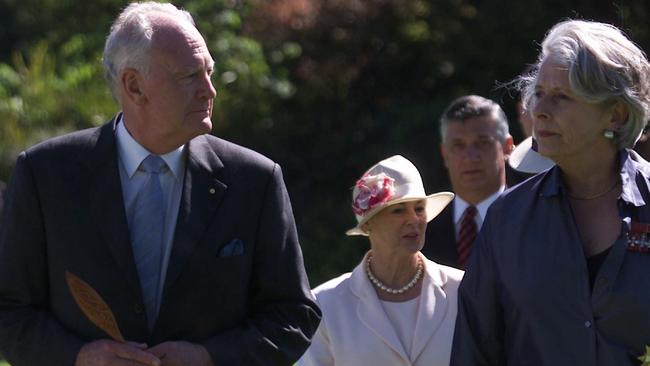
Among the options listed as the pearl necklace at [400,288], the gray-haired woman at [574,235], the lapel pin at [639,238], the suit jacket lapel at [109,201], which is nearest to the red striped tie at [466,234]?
the pearl necklace at [400,288]

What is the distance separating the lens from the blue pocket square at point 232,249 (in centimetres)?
441

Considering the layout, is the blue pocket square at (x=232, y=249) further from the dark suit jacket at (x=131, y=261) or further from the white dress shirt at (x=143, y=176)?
the white dress shirt at (x=143, y=176)

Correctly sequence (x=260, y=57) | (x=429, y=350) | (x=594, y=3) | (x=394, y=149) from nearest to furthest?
(x=429, y=350)
(x=594, y=3)
(x=394, y=149)
(x=260, y=57)

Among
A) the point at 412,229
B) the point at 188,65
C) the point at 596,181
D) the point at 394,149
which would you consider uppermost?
the point at 188,65

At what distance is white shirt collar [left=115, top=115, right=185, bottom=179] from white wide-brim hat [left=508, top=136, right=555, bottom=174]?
1.96 metres

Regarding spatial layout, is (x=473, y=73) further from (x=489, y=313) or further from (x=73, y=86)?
(x=489, y=313)

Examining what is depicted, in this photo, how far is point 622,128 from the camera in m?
4.31

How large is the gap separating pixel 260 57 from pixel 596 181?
10.0 meters

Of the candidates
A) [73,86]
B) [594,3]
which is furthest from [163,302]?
[73,86]

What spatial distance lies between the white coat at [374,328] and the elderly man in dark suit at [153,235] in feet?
2.77

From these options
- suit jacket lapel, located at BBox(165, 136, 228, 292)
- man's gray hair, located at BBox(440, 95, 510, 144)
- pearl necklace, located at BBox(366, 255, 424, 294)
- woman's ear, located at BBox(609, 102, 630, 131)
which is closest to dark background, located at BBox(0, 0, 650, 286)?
man's gray hair, located at BBox(440, 95, 510, 144)

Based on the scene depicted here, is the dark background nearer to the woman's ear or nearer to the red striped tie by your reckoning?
the red striped tie

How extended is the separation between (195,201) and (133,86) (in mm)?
440

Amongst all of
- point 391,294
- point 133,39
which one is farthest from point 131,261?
point 391,294
